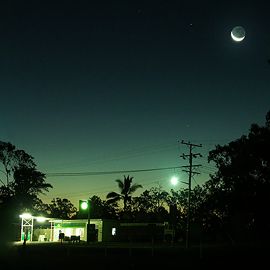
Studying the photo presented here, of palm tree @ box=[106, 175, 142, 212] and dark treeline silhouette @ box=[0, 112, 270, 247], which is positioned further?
palm tree @ box=[106, 175, 142, 212]

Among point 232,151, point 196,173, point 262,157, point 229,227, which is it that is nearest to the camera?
point 262,157

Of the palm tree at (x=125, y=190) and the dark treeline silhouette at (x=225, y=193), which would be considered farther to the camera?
the palm tree at (x=125, y=190)

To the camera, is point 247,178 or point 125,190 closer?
point 247,178

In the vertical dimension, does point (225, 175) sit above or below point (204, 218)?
above

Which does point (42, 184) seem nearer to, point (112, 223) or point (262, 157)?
point (112, 223)

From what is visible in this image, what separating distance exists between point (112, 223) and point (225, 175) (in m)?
26.8

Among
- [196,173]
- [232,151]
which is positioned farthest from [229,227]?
[232,151]

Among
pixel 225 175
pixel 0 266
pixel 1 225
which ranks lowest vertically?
pixel 0 266

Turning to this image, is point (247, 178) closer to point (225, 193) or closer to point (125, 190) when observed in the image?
point (225, 193)

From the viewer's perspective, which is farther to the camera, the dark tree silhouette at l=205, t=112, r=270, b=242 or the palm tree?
the palm tree

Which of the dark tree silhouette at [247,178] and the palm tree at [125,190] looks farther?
the palm tree at [125,190]

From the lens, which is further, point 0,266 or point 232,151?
point 232,151

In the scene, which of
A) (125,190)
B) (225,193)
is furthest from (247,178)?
(125,190)

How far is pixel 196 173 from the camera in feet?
171
